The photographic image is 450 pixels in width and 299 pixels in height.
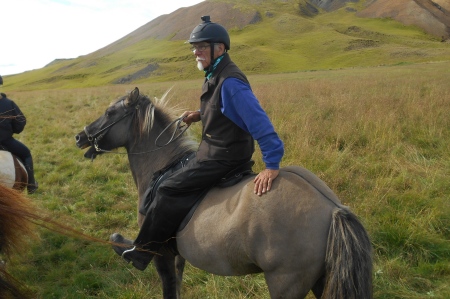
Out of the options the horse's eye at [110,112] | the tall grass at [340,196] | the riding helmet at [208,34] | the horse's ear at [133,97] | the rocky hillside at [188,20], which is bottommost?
the tall grass at [340,196]

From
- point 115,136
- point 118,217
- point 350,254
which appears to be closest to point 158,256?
point 115,136

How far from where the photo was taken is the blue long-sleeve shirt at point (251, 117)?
2736mm

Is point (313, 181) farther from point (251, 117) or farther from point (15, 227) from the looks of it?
point (15, 227)

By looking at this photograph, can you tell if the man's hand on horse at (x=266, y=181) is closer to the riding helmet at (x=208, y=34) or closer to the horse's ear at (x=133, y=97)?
the riding helmet at (x=208, y=34)

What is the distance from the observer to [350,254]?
2379 mm

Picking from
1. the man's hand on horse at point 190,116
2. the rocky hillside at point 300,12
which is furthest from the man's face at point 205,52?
the rocky hillside at point 300,12

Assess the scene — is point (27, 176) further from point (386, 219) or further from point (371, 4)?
point (371, 4)

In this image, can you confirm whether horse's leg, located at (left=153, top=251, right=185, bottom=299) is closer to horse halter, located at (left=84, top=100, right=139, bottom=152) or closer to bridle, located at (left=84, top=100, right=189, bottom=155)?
bridle, located at (left=84, top=100, right=189, bottom=155)

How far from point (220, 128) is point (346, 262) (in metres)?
1.49

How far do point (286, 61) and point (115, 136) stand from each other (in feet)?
219

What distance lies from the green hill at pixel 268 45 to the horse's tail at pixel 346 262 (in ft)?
175

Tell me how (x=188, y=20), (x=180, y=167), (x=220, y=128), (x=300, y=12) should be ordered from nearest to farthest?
(x=220, y=128) → (x=180, y=167) → (x=188, y=20) → (x=300, y=12)

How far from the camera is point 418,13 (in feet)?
328

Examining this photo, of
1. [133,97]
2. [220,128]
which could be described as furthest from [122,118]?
[220,128]
